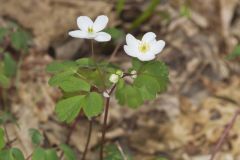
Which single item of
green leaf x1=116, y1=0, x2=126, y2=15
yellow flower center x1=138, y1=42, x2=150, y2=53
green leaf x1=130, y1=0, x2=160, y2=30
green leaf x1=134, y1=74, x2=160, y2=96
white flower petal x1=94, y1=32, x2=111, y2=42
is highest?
green leaf x1=116, y1=0, x2=126, y2=15

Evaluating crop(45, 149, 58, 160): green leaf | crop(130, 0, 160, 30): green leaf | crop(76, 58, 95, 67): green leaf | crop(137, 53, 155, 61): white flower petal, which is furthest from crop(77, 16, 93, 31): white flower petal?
crop(130, 0, 160, 30): green leaf

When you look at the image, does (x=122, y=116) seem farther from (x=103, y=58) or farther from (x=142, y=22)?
(x=142, y=22)

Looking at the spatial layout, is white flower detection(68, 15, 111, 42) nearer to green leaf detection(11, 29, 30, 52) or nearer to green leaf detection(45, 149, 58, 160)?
green leaf detection(45, 149, 58, 160)

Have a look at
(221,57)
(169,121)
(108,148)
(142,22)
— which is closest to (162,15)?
(142,22)

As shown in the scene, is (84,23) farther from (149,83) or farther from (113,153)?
(113,153)

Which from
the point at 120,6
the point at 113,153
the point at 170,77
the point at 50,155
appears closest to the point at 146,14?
the point at 120,6

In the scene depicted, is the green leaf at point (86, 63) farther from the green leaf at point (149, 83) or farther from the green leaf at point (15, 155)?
the green leaf at point (15, 155)

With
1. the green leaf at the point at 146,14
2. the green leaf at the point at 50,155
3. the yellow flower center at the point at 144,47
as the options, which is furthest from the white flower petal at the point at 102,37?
the green leaf at the point at 146,14
